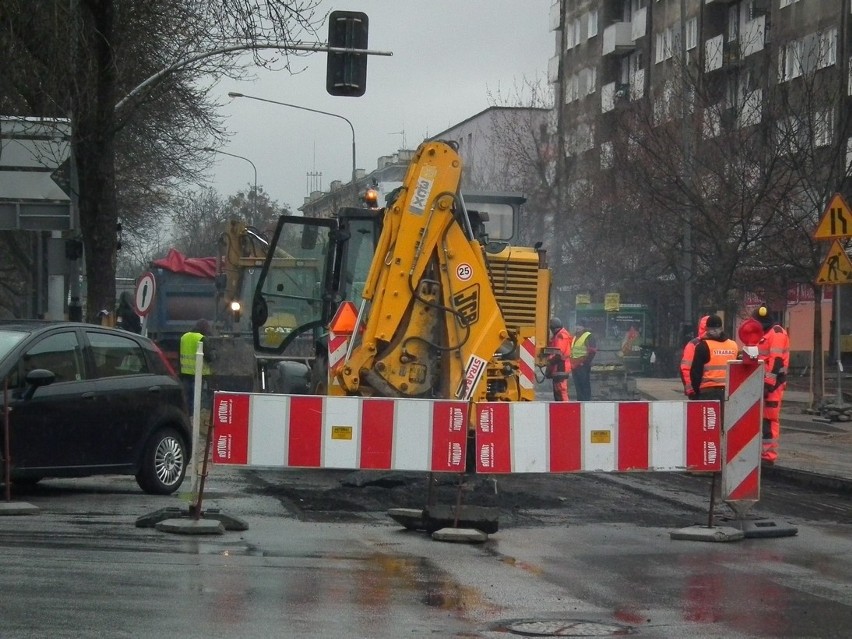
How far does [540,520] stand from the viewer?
1188cm

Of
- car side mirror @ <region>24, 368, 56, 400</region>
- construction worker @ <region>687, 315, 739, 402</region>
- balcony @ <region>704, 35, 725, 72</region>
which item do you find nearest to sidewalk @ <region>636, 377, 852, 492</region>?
construction worker @ <region>687, 315, 739, 402</region>

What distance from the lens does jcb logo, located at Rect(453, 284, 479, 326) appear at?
13.0 metres

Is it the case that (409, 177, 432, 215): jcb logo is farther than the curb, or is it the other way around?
the curb

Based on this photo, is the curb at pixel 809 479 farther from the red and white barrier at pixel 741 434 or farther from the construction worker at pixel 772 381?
the red and white barrier at pixel 741 434

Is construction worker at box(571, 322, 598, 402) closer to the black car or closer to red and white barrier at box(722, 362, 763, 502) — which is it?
the black car

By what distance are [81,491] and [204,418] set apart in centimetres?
883

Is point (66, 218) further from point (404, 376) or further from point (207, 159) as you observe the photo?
point (207, 159)

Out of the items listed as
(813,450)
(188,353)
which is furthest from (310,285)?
(813,450)

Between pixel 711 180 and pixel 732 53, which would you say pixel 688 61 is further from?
pixel 711 180

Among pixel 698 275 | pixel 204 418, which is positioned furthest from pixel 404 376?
pixel 698 275

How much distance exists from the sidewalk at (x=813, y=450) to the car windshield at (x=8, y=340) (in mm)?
9124

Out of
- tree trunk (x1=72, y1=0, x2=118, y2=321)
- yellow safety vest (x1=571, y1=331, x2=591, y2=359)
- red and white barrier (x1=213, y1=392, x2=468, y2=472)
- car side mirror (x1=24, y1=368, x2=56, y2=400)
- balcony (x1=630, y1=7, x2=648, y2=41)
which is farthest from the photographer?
balcony (x1=630, y1=7, x2=648, y2=41)

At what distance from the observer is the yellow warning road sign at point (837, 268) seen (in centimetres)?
2070

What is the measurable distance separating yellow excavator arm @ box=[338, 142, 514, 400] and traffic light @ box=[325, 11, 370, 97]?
259 inches
